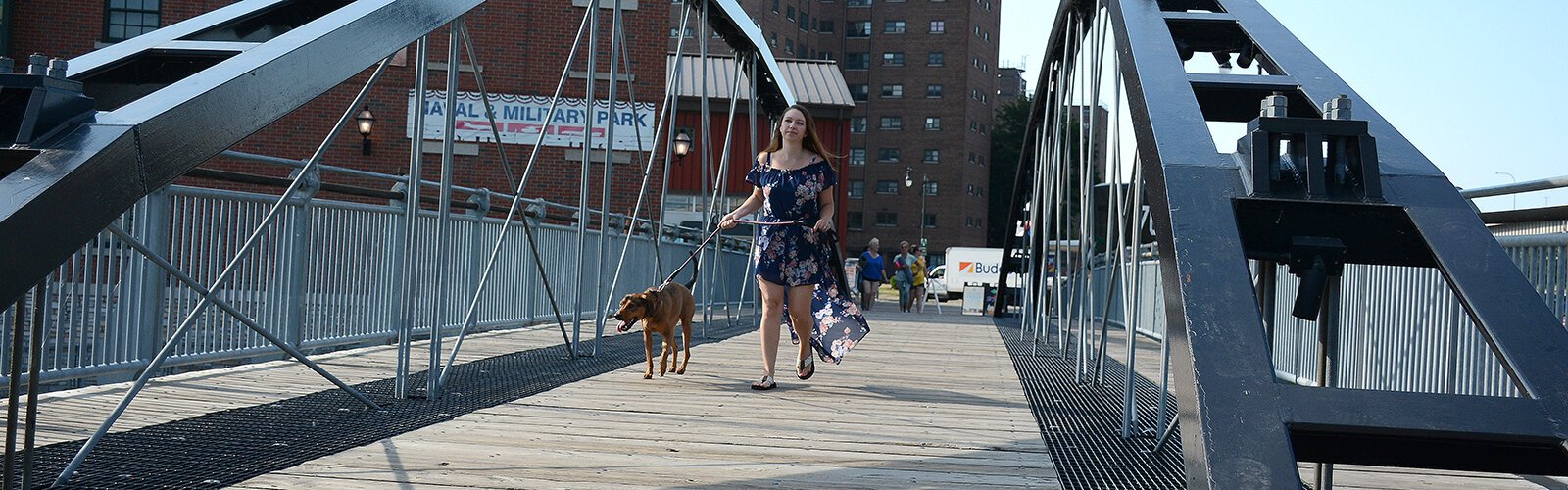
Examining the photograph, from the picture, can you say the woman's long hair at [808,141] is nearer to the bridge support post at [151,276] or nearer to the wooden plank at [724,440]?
the wooden plank at [724,440]

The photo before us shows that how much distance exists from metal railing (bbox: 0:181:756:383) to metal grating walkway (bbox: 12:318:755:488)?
1.82 feet

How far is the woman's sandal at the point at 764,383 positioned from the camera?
6707mm

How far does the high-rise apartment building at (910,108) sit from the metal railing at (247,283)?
2776 inches

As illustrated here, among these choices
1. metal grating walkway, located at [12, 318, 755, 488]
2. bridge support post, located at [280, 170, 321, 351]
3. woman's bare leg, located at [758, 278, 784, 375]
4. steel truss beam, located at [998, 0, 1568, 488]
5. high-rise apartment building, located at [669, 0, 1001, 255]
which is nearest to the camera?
steel truss beam, located at [998, 0, 1568, 488]

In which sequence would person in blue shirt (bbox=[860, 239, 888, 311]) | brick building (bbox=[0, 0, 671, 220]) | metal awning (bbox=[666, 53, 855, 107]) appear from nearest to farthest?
person in blue shirt (bbox=[860, 239, 888, 311]) → brick building (bbox=[0, 0, 671, 220]) → metal awning (bbox=[666, 53, 855, 107])

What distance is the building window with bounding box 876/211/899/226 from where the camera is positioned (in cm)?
8119

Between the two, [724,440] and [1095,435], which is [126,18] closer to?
[724,440]

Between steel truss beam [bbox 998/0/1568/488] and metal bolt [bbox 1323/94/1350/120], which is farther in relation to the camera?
metal bolt [bbox 1323/94/1350/120]

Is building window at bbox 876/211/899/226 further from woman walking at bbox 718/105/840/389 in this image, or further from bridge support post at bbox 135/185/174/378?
bridge support post at bbox 135/185/174/378

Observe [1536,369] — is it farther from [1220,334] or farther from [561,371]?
[561,371]

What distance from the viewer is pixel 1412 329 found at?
641 centimetres

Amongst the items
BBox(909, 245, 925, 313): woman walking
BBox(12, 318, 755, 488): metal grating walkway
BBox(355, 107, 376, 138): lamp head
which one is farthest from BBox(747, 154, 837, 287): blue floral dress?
BBox(909, 245, 925, 313): woman walking

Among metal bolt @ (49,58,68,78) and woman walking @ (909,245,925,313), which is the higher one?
metal bolt @ (49,58,68,78)

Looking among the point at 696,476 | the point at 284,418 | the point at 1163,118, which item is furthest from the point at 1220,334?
the point at 284,418
